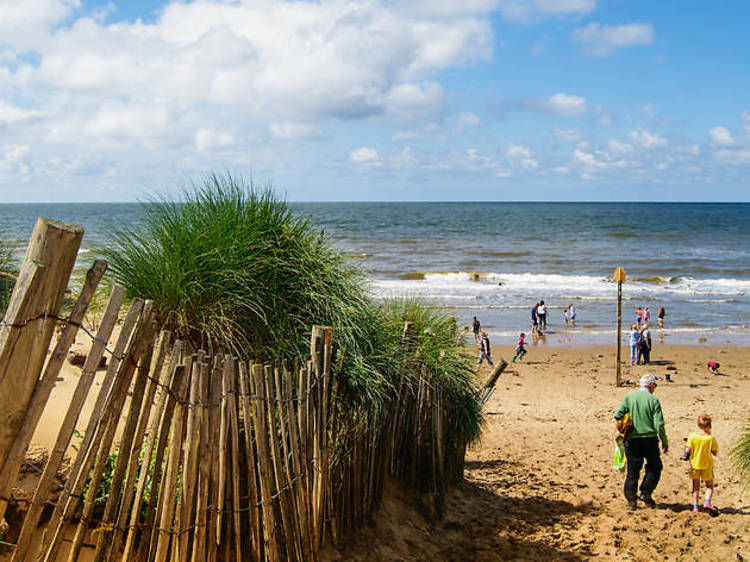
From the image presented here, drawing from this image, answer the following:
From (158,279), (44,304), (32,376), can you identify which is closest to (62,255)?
(44,304)

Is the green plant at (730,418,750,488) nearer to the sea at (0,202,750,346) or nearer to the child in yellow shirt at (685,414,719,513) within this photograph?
the child in yellow shirt at (685,414,719,513)

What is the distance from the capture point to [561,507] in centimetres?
766

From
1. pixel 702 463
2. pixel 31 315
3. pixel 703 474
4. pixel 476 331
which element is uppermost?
pixel 31 315

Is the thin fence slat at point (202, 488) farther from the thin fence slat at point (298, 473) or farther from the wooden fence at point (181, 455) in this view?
the thin fence slat at point (298, 473)

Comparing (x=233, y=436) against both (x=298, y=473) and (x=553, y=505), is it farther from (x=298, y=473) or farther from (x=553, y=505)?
(x=553, y=505)

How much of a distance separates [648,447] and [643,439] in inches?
4.3

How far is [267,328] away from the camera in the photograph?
535 cm

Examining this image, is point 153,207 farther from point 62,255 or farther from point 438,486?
point 438,486

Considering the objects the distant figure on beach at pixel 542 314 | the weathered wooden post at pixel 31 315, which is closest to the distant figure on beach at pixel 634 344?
the distant figure on beach at pixel 542 314

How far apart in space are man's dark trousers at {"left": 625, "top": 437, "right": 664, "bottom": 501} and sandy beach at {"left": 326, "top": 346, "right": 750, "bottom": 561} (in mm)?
215

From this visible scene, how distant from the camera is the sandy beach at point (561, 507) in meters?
6.22

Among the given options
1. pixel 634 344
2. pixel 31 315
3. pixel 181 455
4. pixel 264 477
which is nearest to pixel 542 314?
pixel 634 344

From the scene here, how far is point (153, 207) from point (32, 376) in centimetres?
317

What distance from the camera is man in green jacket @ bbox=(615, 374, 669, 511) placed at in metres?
Result: 7.20
